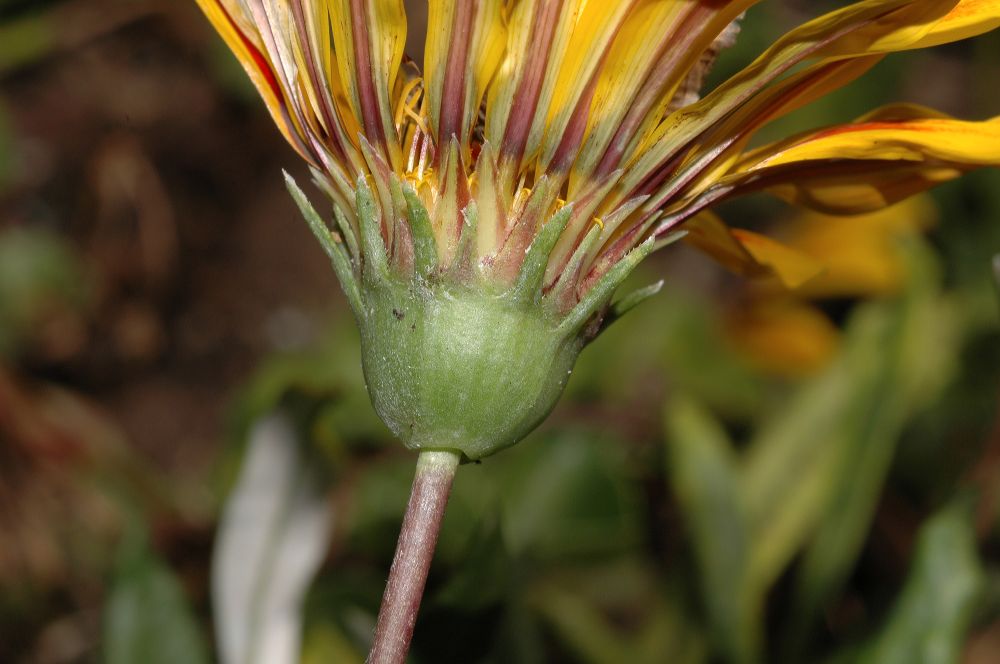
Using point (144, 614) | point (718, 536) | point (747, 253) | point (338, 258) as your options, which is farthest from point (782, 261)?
point (144, 614)

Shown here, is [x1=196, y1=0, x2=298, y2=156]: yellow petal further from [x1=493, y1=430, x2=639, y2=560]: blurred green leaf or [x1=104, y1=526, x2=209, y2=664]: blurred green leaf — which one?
[x1=493, y1=430, x2=639, y2=560]: blurred green leaf

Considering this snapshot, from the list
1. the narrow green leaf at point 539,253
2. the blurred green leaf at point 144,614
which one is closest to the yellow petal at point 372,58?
the narrow green leaf at point 539,253

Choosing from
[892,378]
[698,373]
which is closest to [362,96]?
[892,378]

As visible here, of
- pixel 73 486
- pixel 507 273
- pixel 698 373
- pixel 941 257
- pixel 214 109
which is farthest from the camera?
pixel 214 109

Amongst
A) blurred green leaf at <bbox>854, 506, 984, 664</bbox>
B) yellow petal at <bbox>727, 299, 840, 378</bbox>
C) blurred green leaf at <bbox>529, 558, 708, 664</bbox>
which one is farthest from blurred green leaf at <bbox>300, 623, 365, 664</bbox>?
yellow petal at <bbox>727, 299, 840, 378</bbox>

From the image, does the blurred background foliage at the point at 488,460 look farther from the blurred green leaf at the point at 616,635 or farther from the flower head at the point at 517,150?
the flower head at the point at 517,150

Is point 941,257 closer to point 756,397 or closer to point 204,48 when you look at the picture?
point 756,397
